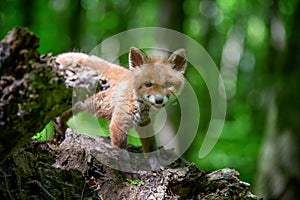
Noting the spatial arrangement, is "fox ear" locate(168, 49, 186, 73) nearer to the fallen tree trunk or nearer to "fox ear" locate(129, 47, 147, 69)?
"fox ear" locate(129, 47, 147, 69)

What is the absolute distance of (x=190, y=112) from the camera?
568cm

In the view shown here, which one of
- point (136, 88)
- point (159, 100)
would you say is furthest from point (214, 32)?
point (159, 100)

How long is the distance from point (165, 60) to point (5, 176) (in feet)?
5.10

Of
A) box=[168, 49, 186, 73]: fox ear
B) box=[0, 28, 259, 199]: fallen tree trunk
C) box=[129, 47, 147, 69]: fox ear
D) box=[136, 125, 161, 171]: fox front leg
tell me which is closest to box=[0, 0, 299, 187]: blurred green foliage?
box=[136, 125, 161, 171]: fox front leg

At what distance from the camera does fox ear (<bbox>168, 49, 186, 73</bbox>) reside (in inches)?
130

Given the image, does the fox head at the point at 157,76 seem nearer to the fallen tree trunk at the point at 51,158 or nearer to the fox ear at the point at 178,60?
the fox ear at the point at 178,60

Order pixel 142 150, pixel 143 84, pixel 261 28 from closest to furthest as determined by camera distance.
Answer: pixel 143 84
pixel 142 150
pixel 261 28

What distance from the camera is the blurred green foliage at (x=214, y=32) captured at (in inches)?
342

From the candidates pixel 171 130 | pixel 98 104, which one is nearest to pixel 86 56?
pixel 98 104

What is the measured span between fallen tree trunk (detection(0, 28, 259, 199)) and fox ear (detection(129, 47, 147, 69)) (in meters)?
0.64

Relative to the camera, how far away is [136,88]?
3342 mm

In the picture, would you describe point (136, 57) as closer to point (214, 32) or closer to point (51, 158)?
point (51, 158)

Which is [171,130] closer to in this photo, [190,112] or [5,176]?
[190,112]

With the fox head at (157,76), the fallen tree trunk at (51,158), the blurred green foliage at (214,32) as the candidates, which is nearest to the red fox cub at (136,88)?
the fox head at (157,76)
